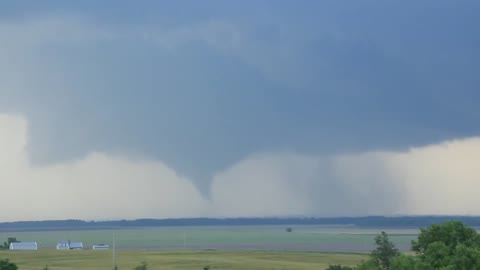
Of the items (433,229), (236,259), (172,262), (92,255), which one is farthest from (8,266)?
(92,255)

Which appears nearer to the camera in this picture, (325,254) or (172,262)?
(172,262)

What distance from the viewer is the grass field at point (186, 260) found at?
11925cm

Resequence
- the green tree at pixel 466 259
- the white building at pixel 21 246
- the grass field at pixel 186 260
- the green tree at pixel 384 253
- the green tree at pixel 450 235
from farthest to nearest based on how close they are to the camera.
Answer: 1. the white building at pixel 21 246
2. the grass field at pixel 186 260
3. the green tree at pixel 384 253
4. the green tree at pixel 450 235
5. the green tree at pixel 466 259

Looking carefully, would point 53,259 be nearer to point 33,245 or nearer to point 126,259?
point 126,259

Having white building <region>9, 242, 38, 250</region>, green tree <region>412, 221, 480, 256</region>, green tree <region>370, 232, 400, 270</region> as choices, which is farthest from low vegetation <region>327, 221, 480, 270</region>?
white building <region>9, 242, 38, 250</region>

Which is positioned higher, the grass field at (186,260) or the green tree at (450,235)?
the green tree at (450,235)

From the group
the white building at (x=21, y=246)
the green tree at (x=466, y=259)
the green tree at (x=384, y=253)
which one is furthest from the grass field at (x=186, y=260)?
the green tree at (x=466, y=259)

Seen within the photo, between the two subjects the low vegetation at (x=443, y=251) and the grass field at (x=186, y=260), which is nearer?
the low vegetation at (x=443, y=251)

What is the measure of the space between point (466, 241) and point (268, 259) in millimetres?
88024

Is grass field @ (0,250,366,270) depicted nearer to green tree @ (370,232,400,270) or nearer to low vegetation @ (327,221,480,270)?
green tree @ (370,232,400,270)

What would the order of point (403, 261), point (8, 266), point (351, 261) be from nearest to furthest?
point (403, 261), point (8, 266), point (351, 261)

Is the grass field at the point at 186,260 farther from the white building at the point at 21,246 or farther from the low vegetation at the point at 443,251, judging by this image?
the low vegetation at the point at 443,251

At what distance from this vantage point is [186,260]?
5295 inches

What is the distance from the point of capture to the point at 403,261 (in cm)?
4581
